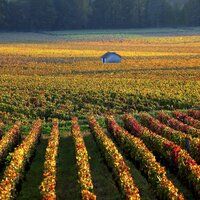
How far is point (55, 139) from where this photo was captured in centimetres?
2180

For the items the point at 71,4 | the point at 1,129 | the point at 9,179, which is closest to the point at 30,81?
the point at 1,129

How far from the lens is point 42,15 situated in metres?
131

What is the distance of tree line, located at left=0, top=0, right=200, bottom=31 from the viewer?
131125 mm

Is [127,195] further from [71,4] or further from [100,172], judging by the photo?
[71,4]

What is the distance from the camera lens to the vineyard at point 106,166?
15672mm

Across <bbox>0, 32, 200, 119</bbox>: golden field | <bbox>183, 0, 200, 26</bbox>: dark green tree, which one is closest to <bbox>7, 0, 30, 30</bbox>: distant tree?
<bbox>183, 0, 200, 26</bbox>: dark green tree

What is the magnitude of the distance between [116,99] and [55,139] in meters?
13.9

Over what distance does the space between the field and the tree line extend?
6814cm

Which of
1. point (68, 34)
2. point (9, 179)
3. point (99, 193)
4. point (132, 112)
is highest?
point (9, 179)

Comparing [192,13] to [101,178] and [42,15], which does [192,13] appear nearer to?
[42,15]

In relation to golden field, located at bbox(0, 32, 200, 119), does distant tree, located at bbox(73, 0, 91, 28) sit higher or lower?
lower

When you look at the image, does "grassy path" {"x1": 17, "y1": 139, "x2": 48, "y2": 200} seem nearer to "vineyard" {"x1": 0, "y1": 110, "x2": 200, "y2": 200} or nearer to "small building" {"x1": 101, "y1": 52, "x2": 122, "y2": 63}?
"vineyard" {"x1": 0, "y1": 110, "x2": 200, "y2": 200}

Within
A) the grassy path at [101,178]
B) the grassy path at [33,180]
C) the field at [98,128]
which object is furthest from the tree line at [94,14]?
the grassy path at [101,178]

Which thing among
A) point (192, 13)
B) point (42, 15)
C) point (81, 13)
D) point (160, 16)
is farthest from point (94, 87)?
point (160, 16)
